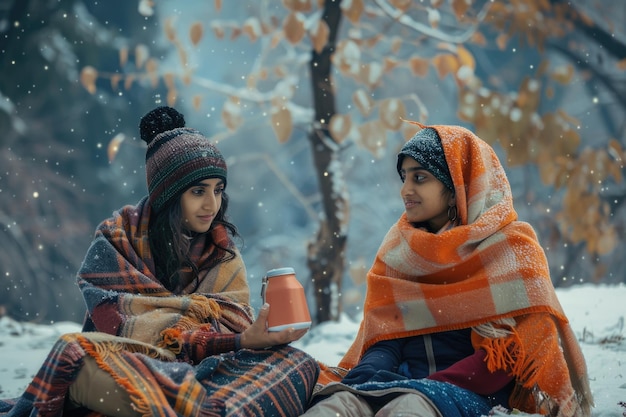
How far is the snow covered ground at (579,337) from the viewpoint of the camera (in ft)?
10.3

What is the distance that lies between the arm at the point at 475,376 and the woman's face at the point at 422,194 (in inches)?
21.0

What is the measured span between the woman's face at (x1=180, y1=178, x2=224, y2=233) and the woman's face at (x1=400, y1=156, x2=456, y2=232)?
2.24ft

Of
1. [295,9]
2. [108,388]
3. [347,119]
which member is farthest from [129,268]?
[295,9]

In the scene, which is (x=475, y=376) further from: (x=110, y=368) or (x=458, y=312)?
(x=110, y=368)

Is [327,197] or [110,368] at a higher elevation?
[327,197]

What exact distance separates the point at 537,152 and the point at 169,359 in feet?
11.1

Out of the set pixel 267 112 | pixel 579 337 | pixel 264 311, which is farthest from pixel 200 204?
pixel 267 112

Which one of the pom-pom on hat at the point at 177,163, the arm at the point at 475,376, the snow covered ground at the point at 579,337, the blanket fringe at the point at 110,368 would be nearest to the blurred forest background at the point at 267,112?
the snow covered ground at the point at 579,337

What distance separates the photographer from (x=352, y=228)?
211 inches

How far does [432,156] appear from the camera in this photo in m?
2.53

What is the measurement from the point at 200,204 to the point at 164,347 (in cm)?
52

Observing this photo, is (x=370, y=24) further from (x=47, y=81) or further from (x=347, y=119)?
(x=47, y=81)

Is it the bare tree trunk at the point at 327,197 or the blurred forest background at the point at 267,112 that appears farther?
the blurred forest background at the point at 267,112

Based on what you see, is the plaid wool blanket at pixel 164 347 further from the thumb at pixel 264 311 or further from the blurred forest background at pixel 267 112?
the blurred forest background at pixel 267 112
